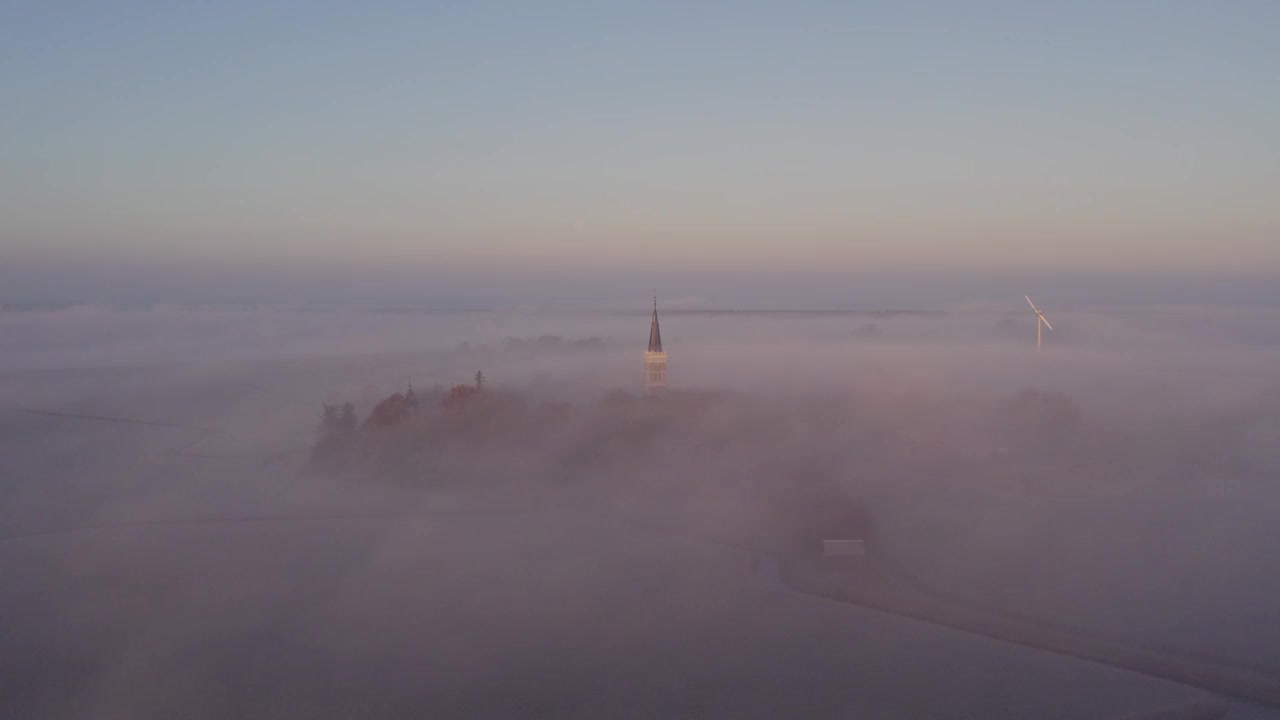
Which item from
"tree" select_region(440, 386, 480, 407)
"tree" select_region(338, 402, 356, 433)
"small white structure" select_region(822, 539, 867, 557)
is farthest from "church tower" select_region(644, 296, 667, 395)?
"small white structure" select_region(822, 539, 867, 557)

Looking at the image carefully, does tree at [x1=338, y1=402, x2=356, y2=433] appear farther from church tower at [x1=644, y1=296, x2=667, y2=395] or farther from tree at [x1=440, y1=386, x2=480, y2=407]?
church tower at [x1=644, y1=296, x2=667, y2=395]

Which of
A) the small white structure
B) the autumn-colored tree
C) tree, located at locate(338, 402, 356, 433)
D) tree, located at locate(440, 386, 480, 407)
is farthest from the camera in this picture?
tree, located at locate(440, 386, 480, 407)

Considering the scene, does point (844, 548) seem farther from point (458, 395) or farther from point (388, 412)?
point (388, 412)

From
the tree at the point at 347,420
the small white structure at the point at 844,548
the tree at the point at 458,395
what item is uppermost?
the tree at the point at 458,395

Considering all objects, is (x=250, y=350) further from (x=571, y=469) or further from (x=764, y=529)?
(x=764, y=529)

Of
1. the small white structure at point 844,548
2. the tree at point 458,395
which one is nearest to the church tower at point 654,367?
the tree at point 458,395

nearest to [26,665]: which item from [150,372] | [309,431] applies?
[309,431]

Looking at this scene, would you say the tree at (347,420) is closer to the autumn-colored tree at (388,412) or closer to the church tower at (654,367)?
the autumn-colored tree at (388,412)

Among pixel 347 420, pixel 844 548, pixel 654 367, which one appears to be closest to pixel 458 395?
pixel 347 420
